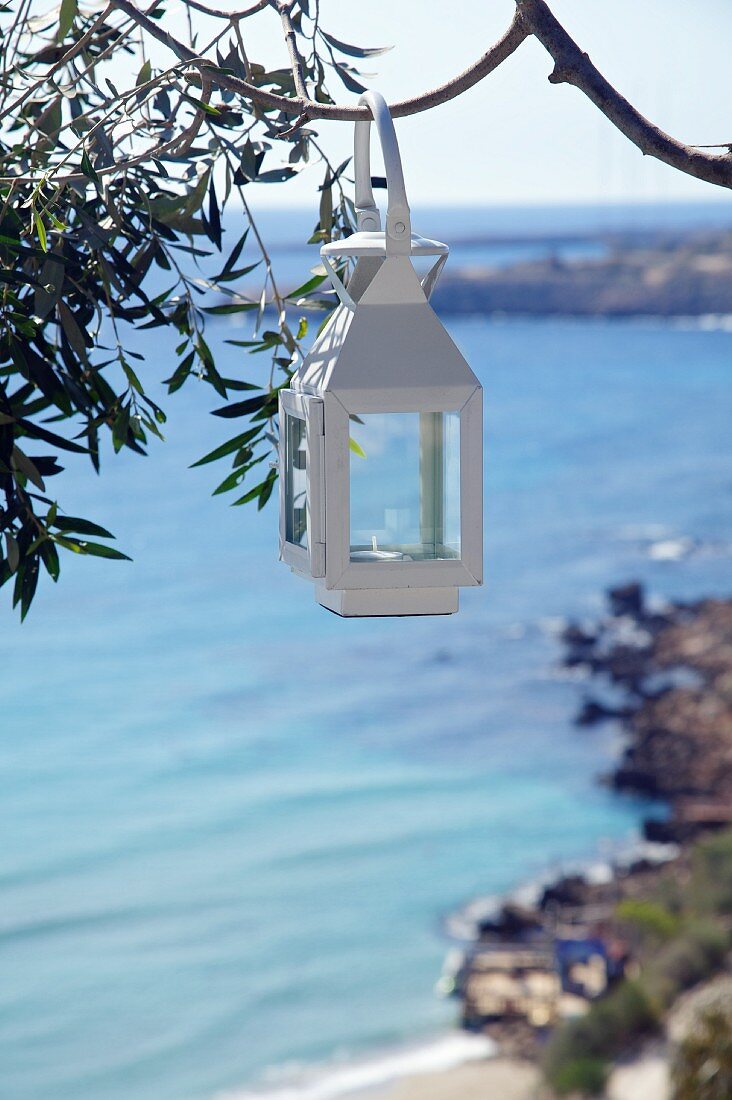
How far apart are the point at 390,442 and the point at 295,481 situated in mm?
125

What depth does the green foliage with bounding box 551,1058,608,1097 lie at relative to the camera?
10688 millimetres

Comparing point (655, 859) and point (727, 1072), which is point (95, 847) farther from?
point (727, 1072)

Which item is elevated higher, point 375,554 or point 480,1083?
point 375,554

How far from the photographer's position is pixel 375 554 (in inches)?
42.5

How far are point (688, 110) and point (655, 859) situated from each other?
2607cm

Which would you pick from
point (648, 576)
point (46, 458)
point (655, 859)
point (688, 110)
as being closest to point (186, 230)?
point (46, 458)

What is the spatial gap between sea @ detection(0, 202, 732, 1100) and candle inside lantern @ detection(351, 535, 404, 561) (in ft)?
40.8

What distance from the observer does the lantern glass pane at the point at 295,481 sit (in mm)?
1131

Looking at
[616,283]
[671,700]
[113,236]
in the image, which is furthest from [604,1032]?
[616,283]

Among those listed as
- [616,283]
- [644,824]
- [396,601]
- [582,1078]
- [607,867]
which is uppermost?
[396,601]

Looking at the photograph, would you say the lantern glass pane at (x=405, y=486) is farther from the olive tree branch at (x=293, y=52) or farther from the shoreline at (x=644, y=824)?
the shoreline at (x=644, y=824)

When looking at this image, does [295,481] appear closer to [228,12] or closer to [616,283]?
[228,12]

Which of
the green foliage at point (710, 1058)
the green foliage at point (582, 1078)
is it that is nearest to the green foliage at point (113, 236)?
the green foliage at point (710, 1058)

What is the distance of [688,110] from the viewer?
36812 mm
